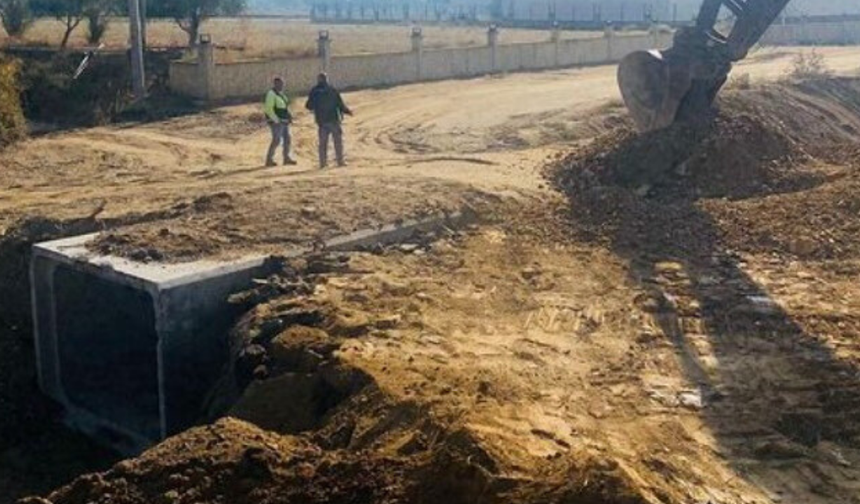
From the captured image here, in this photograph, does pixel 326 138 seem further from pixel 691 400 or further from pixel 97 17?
pixel 97 17

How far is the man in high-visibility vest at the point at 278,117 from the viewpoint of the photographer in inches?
744

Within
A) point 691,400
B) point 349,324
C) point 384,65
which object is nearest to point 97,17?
point 384,65

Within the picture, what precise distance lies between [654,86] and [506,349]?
755cm

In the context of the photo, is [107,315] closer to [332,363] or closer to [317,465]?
[332,363]

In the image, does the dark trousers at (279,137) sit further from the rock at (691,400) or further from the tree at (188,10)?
the tree at (188,10)

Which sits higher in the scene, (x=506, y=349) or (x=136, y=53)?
(x=136, y=53)

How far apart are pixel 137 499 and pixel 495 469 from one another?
2295 mm

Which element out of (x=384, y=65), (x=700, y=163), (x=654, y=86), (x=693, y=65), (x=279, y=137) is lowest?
(x=700, y=163)

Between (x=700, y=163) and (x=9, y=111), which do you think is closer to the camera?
(x=700, y=163)

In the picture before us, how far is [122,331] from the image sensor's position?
13.1 m

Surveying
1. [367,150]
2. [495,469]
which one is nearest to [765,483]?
[495,469]

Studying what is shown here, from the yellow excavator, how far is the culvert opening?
303 inches

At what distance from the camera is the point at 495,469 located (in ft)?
22.0

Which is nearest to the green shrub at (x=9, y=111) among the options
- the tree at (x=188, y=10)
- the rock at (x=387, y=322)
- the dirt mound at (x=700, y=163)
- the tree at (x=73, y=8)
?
the tree at (x=73, y=8)
